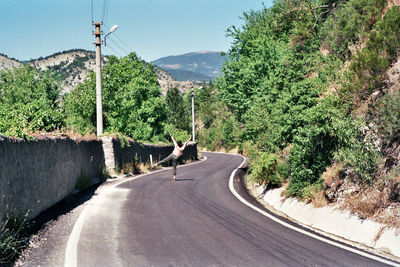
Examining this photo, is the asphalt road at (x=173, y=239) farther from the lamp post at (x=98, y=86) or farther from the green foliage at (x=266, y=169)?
the lamp post at (x=98, y=86)

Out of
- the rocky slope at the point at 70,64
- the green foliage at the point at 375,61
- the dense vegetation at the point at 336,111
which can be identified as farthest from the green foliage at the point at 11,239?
the rocky slope at the point at 70,64

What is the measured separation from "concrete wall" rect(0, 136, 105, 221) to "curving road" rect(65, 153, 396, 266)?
1.09 m

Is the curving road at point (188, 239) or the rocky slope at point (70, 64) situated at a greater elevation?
the rocky slope at point (70, 64)

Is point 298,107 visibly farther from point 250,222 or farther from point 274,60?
point 274,60

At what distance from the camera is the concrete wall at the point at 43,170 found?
738 centimetres

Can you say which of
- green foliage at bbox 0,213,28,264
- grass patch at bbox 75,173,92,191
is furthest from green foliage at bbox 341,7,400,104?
grass patch at bbox 75,173,92,191

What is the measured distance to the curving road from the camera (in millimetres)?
6043

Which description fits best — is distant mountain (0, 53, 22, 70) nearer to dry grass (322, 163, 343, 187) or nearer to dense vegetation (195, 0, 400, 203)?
dense vegetation (195, 0, 400, 203)

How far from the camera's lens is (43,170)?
973cm

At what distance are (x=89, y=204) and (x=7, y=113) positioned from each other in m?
3.37

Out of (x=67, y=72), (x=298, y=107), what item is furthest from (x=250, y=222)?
(x=67, y=72)

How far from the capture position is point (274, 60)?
24.9 m

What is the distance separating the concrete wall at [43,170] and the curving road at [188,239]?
111 centimetres

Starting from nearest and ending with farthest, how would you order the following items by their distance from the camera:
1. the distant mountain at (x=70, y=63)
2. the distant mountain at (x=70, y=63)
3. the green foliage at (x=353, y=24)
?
the green foliage at (x=353, y=24) < the distant mountain at (x=70, y=63) < the distant mountain at (x=70, y=63)
